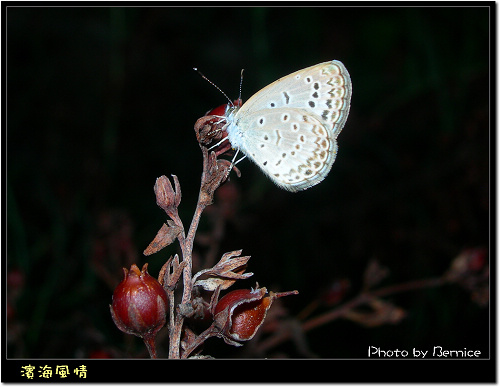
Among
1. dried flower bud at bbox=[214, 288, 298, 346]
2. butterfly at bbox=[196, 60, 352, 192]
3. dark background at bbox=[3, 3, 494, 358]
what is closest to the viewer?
dried flower bud at bbox=[214, 288, 298, 346]

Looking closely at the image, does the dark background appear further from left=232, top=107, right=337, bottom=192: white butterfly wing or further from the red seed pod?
the red seed pod

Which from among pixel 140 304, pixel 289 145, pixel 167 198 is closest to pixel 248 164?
pixel 289 145

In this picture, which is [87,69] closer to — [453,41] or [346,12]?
[346,12]

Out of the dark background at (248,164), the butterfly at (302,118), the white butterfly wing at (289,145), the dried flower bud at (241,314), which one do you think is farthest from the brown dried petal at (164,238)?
the dark background at (248,164)

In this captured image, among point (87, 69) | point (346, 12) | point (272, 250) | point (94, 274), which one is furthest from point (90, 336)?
point (346, 12)

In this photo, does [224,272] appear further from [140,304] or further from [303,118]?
[303,118]

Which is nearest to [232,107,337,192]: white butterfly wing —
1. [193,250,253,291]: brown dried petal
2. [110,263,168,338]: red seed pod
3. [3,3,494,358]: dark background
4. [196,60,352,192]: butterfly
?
[196,60,352,192]: butterfly

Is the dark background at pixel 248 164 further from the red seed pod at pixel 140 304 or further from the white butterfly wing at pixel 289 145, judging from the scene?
the red seed pod at pixel 140 304
